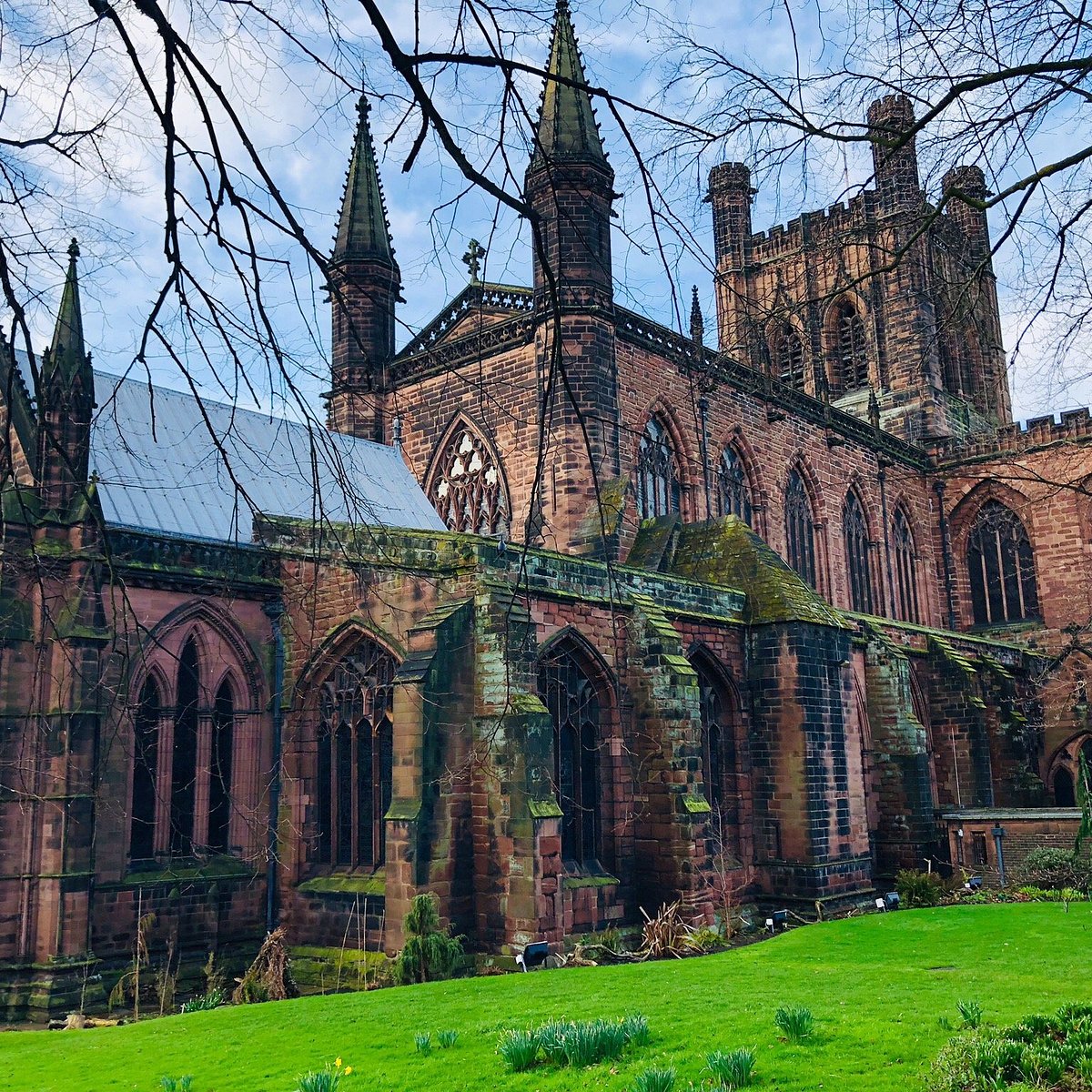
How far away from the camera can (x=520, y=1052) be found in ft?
27.3

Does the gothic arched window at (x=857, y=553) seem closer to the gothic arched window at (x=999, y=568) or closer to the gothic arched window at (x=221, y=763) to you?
the gothic arched window at (x=999, y=568)

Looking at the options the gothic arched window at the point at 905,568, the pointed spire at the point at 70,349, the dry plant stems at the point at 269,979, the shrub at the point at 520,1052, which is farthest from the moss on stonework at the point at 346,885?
the gothic arched window at the point at 905,568

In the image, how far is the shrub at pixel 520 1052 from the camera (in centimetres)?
831

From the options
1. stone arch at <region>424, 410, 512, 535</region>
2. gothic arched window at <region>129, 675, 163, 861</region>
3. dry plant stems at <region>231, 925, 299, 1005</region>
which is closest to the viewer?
dry plant stems at <region>231, 925, 299, 1005</region>

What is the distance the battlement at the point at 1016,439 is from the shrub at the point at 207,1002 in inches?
1240

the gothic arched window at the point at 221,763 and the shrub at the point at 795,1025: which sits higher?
the gothic arched window at the point at 221,763

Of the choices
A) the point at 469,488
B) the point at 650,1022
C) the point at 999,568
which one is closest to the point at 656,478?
the point at 469,488

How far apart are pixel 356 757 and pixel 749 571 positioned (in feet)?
28.8

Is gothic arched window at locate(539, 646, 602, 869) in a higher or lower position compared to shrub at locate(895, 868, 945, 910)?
higher

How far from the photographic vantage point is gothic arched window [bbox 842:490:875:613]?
3388 cm

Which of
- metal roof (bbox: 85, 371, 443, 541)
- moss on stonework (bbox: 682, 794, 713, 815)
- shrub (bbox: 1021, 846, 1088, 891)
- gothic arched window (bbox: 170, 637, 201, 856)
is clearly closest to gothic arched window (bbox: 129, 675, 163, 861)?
gothic arched window (bbox: 170, 637, 201, 856)

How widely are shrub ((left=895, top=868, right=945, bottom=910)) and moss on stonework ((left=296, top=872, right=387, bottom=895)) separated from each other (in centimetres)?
1013

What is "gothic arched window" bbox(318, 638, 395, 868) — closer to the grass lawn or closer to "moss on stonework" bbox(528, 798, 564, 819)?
"moss on stonework" bbox(528, 798, 564, 819)

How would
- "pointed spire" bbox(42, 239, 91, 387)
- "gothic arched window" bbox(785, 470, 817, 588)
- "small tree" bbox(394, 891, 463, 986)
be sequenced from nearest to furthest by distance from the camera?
1. "small tree" bbox(394, 891, 463, 986)
2. "pointed spire" bbox(42, 239, 91, 387)
3. "gothic arched window" bbox(785, 470, 817, 588)
